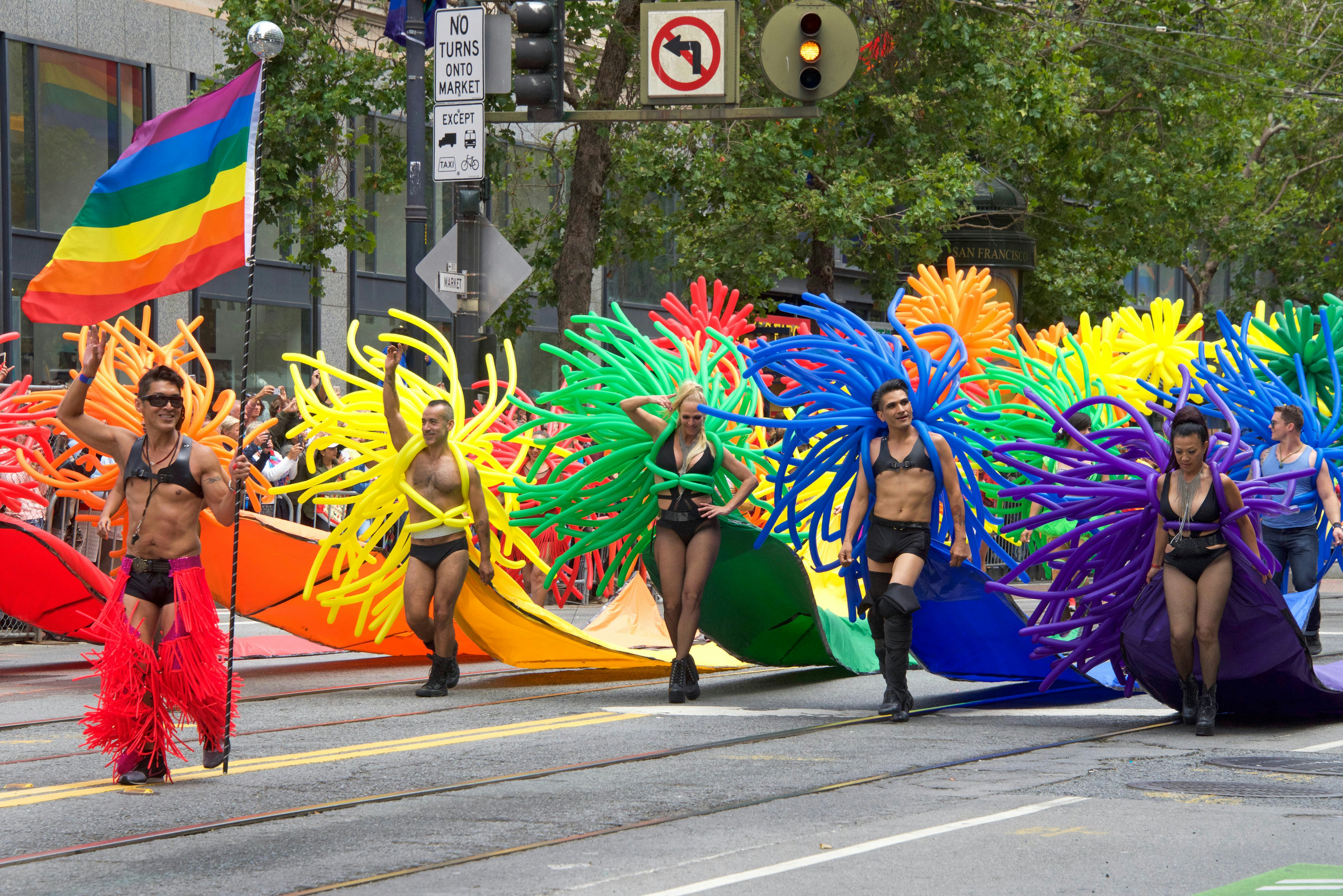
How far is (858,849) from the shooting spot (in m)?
5.90

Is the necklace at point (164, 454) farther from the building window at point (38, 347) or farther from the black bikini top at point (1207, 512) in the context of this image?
the building window at point (38, 347)

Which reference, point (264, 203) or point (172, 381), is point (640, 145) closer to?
point (264, 203)

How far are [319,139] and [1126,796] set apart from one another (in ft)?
47.9

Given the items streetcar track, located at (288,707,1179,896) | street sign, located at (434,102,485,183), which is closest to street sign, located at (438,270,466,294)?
street sign, located at (434,102,485,183)

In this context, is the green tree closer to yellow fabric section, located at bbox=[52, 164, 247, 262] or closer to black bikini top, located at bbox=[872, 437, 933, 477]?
yellow fabric section, located at bbox=[52, 164, 247, 262]

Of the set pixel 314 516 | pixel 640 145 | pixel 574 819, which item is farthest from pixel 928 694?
A: pixel 640 145

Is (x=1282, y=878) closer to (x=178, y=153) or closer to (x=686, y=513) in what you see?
(x=686, y=513)

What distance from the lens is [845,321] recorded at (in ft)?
33.4

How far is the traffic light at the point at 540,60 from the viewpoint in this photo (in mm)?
13297

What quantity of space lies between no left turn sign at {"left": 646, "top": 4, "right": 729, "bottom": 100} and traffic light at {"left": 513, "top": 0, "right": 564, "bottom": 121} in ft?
2.76

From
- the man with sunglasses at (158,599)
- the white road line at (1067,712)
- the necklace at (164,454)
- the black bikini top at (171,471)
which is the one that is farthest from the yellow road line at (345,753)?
the white road line at (1067,712)

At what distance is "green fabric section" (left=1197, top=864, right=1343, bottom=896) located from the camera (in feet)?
17.2

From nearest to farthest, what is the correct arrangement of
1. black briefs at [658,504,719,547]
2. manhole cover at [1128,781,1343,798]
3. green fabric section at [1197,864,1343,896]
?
green fabric section at [1197,864,1343,896] < manhole cover at [1128,781,1343,798] < black briefs at [658,504,719,547]

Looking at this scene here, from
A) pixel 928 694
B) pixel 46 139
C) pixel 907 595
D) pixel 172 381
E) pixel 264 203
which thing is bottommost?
pixel 928 694
